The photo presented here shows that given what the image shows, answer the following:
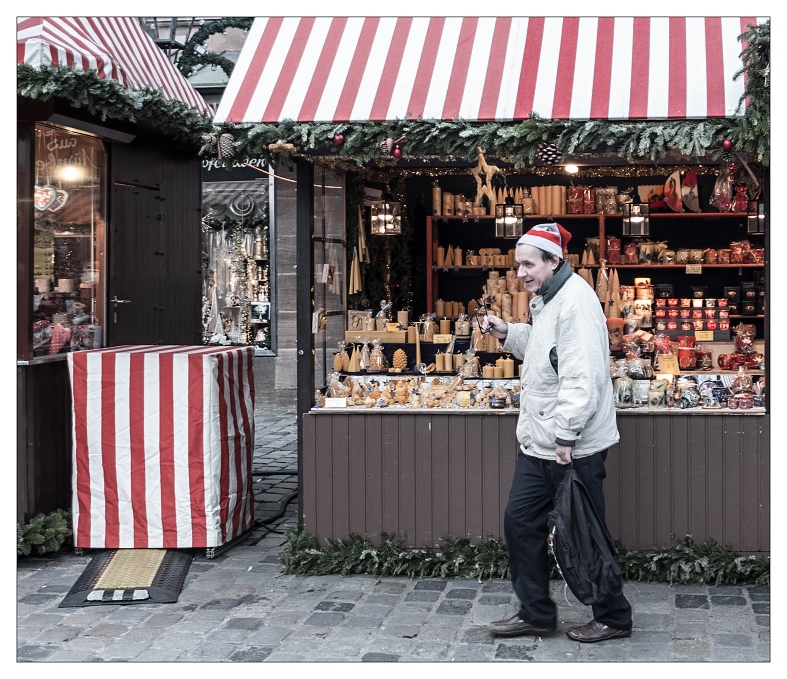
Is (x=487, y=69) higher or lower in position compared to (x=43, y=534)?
higher

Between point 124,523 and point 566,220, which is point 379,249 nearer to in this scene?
point 566,220

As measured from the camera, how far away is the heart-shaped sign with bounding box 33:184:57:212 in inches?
276

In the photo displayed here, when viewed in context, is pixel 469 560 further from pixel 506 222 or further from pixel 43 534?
pixel 506 222

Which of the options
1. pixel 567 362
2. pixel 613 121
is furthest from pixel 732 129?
pixel 567 362

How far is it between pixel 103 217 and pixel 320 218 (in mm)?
1824

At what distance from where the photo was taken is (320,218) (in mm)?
7219

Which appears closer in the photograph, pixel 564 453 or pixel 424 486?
pixel 564 453

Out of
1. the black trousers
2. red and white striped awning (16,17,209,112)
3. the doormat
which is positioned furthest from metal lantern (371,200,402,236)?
the black trousers

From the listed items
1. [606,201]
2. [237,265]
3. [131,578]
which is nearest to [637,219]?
[606,201]

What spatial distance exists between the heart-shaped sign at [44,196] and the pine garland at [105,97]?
620 millimetres

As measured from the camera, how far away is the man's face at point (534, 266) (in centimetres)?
514

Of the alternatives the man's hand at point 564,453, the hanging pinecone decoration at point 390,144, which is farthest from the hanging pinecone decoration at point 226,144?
the man's hand at point 564,453

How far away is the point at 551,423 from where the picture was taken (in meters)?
4.99

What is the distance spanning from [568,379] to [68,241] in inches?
166
